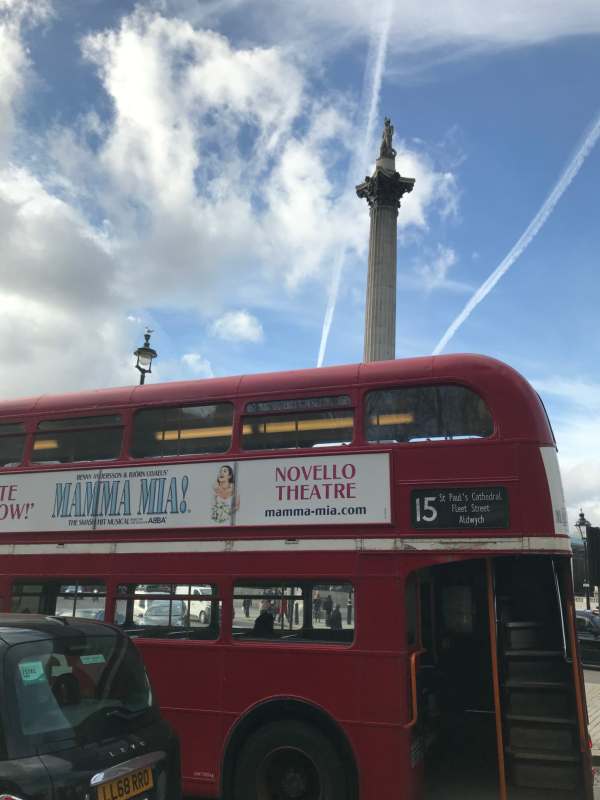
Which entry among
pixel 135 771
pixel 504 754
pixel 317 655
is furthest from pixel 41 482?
pixel 504 754

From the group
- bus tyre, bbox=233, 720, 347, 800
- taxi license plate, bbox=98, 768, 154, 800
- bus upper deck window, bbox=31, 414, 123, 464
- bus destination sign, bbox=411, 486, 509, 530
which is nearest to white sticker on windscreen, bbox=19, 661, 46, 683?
taxi license plate, bbox=98, 768, 154, 800

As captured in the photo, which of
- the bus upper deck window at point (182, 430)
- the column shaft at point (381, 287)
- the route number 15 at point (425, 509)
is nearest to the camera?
the route number 15 at point (425, 509)

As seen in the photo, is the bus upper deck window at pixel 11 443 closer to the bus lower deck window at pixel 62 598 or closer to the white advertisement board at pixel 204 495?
the white advertisement board at pixel 204 495

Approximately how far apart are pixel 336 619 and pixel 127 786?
2.95 m

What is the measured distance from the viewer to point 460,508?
21.1ft

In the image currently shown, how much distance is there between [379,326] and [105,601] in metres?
23.5

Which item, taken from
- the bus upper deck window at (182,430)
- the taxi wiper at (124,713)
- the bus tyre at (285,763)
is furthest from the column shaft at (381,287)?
the taxi wiper at (124,713)

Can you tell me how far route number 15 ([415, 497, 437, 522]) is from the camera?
21.3 ft

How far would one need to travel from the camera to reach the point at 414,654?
643 cm

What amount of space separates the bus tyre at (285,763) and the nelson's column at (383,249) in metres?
23.4

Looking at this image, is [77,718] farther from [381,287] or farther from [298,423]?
[381,287]

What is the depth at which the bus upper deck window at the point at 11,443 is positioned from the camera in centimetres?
860

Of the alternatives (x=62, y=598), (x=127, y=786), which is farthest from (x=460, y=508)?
(x=62, y=598)

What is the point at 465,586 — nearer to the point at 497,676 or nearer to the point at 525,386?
the point at 497,676
